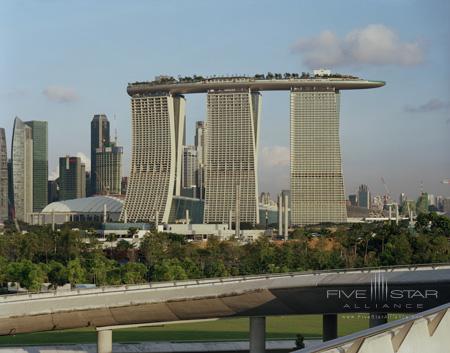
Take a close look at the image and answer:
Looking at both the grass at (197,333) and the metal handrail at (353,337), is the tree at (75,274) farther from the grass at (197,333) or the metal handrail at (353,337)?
the metal handrail at (353,337)

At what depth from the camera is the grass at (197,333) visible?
244 feet

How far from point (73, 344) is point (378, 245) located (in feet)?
251

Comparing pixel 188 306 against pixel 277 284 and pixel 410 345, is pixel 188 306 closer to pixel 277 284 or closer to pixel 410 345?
pixel 277 284

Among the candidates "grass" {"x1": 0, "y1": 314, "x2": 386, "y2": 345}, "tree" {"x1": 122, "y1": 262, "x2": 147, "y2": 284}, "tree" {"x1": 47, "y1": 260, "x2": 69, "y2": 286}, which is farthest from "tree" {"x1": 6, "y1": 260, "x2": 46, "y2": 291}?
"grass" {"x1": 0, "y1": 314, "x2": 386, "y2": 345}

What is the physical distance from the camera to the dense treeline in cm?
11862

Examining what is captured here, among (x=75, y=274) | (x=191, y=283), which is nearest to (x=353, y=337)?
(x=191, y=283)

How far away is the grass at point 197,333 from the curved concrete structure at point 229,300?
14264mm

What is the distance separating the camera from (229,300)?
2338 inches

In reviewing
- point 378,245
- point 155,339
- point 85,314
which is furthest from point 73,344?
point 378,245

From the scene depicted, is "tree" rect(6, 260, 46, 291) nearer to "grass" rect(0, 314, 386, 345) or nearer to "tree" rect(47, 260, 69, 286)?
"tree" rect(47, 260, 69, 286)

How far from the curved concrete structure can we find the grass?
1426 centimetres

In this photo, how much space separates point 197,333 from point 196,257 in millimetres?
72226

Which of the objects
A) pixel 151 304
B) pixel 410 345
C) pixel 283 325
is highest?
pixel 410 345

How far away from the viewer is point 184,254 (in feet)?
491
